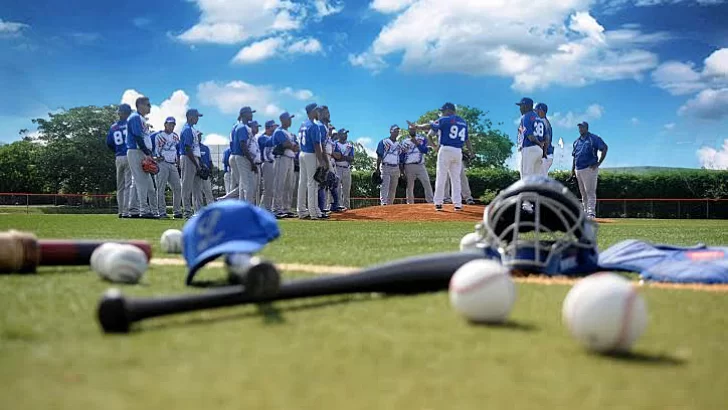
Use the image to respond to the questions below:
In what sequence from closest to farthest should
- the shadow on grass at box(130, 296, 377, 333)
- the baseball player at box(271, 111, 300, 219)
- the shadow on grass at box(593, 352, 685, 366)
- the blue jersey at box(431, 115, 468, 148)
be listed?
the shadow on grass at box(593, 352, 685, 366) → the shadow on grass at box(130, 296, 377, 333) → the blue jersey at box(431, 115, 468, 148) → the baseball player at box(271, 111, 300, 219)

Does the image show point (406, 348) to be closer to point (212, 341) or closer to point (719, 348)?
point (212, 341)

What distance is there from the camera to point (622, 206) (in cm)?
3180

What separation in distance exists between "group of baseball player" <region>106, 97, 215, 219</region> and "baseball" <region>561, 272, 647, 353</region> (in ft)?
50.1

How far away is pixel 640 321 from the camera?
2744 millimetres

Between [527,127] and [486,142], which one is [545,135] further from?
[486,142]

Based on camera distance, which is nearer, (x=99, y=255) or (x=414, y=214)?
(x=99, y=255)

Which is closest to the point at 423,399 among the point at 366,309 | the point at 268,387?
the point at 268,387

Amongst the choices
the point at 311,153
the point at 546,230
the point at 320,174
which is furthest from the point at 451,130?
the point at 546,230

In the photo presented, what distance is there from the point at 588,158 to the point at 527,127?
338 centimetres

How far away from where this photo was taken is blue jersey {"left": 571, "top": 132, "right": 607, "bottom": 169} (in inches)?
757

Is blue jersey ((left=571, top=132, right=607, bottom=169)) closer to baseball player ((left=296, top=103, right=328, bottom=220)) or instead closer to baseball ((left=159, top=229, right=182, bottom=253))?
baseball player ((left=296, top=103, right=328, bottom=220))

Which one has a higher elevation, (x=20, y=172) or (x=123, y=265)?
(x=20, y=172)

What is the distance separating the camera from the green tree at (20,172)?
190ft

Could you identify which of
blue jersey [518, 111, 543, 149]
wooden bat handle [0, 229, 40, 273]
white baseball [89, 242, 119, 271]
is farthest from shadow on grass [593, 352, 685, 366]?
blue jersey [518, 111, 543, 149]
